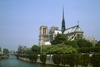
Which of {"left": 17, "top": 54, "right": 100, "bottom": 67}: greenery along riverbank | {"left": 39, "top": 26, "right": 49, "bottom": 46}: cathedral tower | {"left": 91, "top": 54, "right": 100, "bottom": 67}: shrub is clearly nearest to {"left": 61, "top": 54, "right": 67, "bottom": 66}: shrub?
{"left": 17, "top": 54, "right": 100, "bottom": 67}: greenery along riverbank

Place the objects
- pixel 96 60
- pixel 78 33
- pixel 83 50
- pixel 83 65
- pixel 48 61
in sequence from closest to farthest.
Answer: pixel 96 60
pixel 83 65
pixel 48 61
pixel 83 50
pixel 78 33

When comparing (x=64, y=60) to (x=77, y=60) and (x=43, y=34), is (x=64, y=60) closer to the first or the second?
(x=77, y=60)

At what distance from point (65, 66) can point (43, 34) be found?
10818 cm

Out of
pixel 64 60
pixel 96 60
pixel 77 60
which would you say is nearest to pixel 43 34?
pixel 64 60

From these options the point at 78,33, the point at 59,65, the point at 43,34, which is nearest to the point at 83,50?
the point at 59,65

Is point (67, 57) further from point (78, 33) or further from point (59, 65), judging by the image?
point (78, 33)

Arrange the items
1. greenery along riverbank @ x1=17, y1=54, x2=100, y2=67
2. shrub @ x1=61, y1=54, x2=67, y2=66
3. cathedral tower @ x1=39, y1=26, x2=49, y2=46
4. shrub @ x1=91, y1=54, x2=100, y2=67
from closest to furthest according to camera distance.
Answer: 1. shrub @ x1=91, y1=54, x2=100, y2=67
2. greenery along riverbank @ x1=17, y1=54, x2=100, y2=67
3. shrub @ x1=61, y1=54, x2=67, y2=66
4. cathedral tower @ x1=39, y1=26, x2=49, y2=46

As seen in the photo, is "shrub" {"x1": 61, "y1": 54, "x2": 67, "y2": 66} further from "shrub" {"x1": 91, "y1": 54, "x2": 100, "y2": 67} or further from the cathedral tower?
the cathedral tower

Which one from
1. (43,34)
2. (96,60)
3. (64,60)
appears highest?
(43,34)

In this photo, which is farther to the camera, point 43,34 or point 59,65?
point 43,34

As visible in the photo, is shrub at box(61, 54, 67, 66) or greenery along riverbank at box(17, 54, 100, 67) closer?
greenery along riverbank at box(17, 54, 100, 67)

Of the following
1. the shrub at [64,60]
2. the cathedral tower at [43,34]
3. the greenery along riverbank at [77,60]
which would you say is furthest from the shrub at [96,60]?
the cathedral tower at [43,34]

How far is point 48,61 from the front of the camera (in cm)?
4394

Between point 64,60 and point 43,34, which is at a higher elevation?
point 43,34
